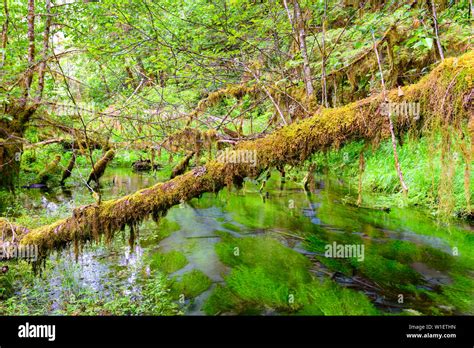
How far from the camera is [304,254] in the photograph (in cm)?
660

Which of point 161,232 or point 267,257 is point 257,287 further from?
point 161,232

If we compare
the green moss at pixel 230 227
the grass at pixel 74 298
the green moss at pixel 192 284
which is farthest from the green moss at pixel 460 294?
the green moss at pixel 230 227

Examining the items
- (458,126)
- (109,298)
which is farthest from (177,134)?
(458,126)

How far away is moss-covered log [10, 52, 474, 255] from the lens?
293 centimetres

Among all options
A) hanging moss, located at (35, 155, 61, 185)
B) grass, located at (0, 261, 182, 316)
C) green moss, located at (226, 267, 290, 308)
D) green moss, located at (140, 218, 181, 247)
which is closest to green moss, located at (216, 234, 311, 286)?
green moss, located at (226, 267, 290, 308)

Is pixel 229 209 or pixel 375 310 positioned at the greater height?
pixel 229 209

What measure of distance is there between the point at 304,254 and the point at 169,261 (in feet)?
8.46

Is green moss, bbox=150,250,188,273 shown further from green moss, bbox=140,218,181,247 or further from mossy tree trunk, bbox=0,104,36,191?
mossy tree trunk, bbox=0,104,36,191

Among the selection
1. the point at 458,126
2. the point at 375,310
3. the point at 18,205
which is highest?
the point at 458,126

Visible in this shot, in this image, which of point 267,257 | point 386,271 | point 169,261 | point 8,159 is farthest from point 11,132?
point 386,271
